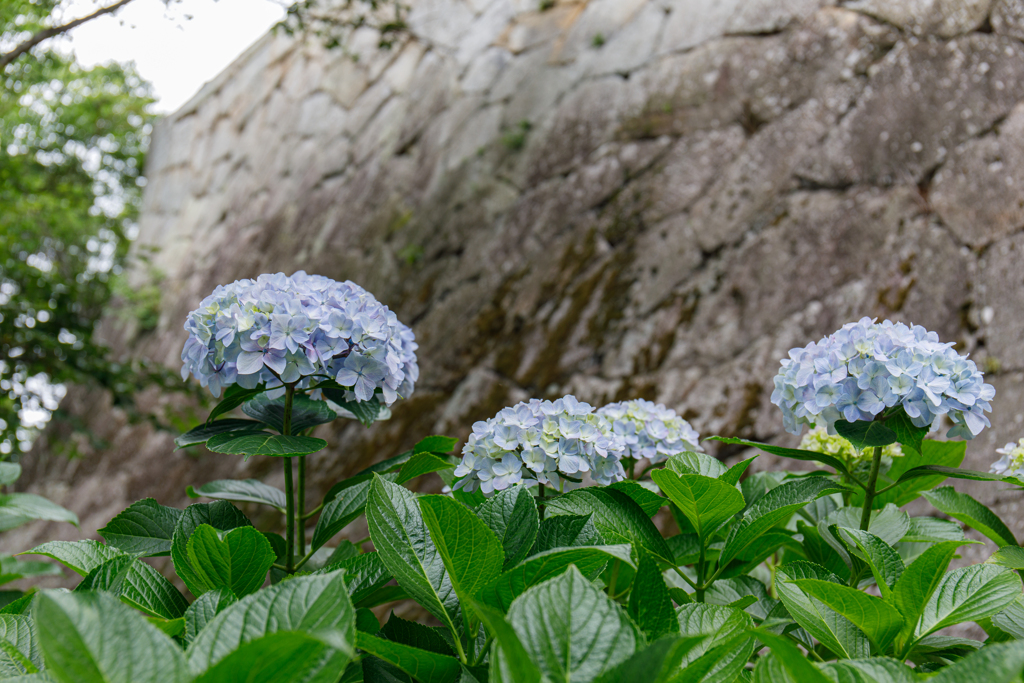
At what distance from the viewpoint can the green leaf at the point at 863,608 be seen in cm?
54

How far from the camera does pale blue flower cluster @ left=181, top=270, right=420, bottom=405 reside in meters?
0.74

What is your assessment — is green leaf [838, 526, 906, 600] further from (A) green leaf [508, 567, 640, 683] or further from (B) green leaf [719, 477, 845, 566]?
(A) green leaf [508, 567, 640, 683]

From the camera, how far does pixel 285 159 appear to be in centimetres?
516

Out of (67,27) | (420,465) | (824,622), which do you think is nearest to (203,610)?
(420,465)

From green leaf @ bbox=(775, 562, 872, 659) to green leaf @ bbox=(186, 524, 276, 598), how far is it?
0.47m

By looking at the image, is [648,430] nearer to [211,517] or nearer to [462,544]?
[462,544]

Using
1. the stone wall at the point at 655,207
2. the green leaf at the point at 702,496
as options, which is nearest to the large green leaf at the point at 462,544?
the green leaf at the point at 702,496

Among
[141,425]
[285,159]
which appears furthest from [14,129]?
[141,425]

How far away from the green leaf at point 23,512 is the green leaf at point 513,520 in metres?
1.06

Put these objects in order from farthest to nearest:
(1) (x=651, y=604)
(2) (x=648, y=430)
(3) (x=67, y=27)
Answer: (3) (x=67, y=27) < (2) (x=648, y=430) < (1) (x=651, y=604)

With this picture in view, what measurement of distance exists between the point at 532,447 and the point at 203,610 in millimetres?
359

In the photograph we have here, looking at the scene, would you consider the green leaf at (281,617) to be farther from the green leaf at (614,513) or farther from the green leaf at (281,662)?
the green leaf at (614,513)

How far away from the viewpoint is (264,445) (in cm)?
71

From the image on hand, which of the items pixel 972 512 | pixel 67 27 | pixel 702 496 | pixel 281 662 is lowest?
pixel 972 512
